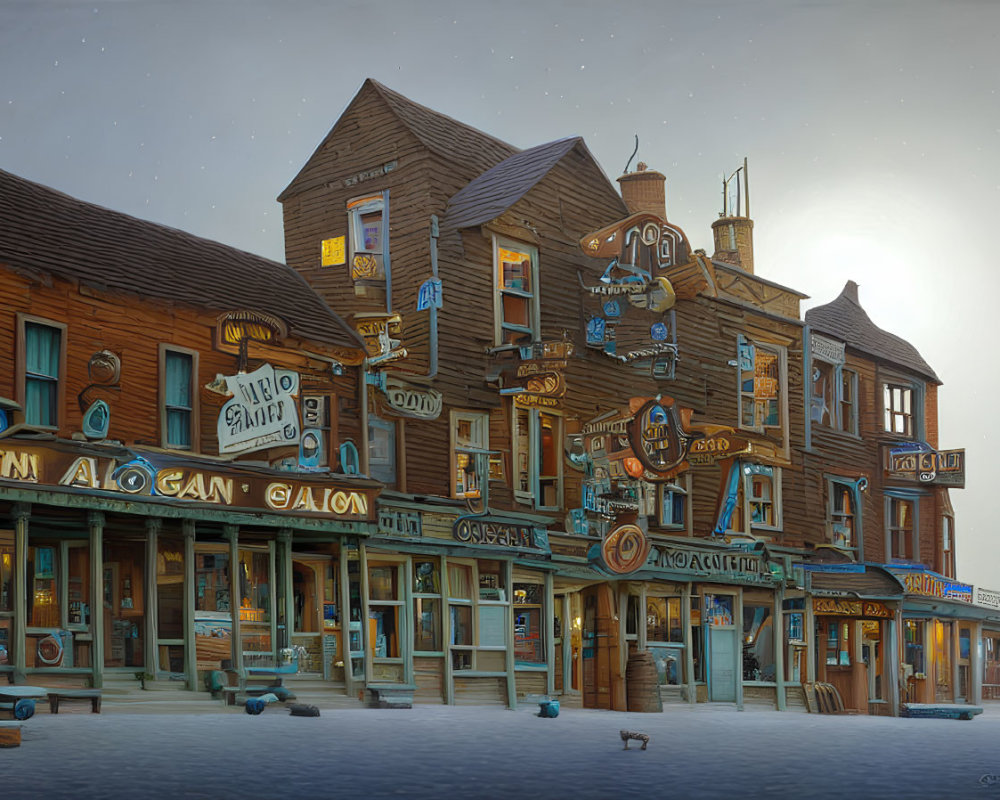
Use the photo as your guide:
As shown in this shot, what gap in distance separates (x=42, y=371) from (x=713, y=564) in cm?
1566

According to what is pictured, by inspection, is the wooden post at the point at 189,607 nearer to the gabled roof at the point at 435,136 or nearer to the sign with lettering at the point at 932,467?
the gabled roof at the point at 435,136

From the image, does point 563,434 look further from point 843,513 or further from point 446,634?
point 843,513

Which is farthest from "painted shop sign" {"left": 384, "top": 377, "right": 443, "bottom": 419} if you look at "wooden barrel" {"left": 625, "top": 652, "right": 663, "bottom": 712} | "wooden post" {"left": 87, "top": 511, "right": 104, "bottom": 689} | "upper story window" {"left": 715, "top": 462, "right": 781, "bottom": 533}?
"upper story window" {"left": 715, "top": 462, "right": 781, "bottom": 533}

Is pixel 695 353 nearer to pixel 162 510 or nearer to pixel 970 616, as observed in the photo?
pixel 970 616

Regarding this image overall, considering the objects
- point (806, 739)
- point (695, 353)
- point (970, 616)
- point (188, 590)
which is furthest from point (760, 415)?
point (188, 590)

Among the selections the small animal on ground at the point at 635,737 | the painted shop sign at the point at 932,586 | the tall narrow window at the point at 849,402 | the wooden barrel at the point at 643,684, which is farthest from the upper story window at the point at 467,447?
the tall narrow window at the point at 849,402

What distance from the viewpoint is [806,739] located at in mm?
21141

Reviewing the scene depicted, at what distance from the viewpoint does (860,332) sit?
135 feet

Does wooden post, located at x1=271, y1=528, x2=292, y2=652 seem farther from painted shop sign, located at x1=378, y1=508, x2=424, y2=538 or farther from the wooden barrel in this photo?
the wooden barrel

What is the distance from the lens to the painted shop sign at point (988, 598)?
136ft

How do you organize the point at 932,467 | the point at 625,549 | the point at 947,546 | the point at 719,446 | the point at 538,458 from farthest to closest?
the point at 947,546, the point at 932,467, the point at 719,446, the point at 538,458, the point at 625,549

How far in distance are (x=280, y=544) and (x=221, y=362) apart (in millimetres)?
3116

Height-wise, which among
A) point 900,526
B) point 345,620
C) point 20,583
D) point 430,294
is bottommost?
point 345,620

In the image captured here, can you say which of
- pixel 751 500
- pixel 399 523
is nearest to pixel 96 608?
pixel 399 523
